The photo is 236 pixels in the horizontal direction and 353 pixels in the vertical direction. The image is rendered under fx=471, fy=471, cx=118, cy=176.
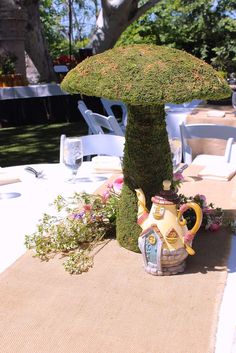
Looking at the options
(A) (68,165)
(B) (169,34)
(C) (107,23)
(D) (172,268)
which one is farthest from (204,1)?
(D) (172,268)

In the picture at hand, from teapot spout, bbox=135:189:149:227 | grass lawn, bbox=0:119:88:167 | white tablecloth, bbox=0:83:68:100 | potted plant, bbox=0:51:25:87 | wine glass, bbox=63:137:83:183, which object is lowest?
grass lawn, bbox=0:119:88:167

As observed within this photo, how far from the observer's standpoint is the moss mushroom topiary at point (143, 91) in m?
1.10

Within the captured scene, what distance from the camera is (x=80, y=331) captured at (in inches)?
40.2

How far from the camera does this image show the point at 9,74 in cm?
842

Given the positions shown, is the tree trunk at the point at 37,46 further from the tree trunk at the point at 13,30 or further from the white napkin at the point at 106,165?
the white napkin at the point at 106,165

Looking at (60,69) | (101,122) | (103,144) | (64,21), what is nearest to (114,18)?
(60,69)

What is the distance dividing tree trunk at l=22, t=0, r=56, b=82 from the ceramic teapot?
8631 mm

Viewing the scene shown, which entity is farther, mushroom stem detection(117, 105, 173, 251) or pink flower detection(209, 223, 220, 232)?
pink flower detection(209, 223, 220, 232)

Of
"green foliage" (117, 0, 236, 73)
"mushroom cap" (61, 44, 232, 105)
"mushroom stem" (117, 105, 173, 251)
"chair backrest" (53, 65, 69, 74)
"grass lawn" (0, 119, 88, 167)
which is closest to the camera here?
"mushroom cap" (61, 44, 232, 105)

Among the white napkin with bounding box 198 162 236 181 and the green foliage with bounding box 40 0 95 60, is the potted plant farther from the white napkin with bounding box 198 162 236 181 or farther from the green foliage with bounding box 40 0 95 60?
the green foliage with bounding box 40 0 95 60

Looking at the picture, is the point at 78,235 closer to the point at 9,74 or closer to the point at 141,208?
the point at 141,208

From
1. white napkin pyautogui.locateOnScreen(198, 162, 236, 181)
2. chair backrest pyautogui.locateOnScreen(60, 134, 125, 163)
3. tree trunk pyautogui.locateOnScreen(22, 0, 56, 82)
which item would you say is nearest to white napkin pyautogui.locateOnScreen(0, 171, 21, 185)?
chair backrest pyautogui.locateOnScreen(60, 134, 125, 163)

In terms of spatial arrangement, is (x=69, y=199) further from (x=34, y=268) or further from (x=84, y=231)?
(x=34, y=268)

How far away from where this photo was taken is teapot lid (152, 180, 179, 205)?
47.7 inches
